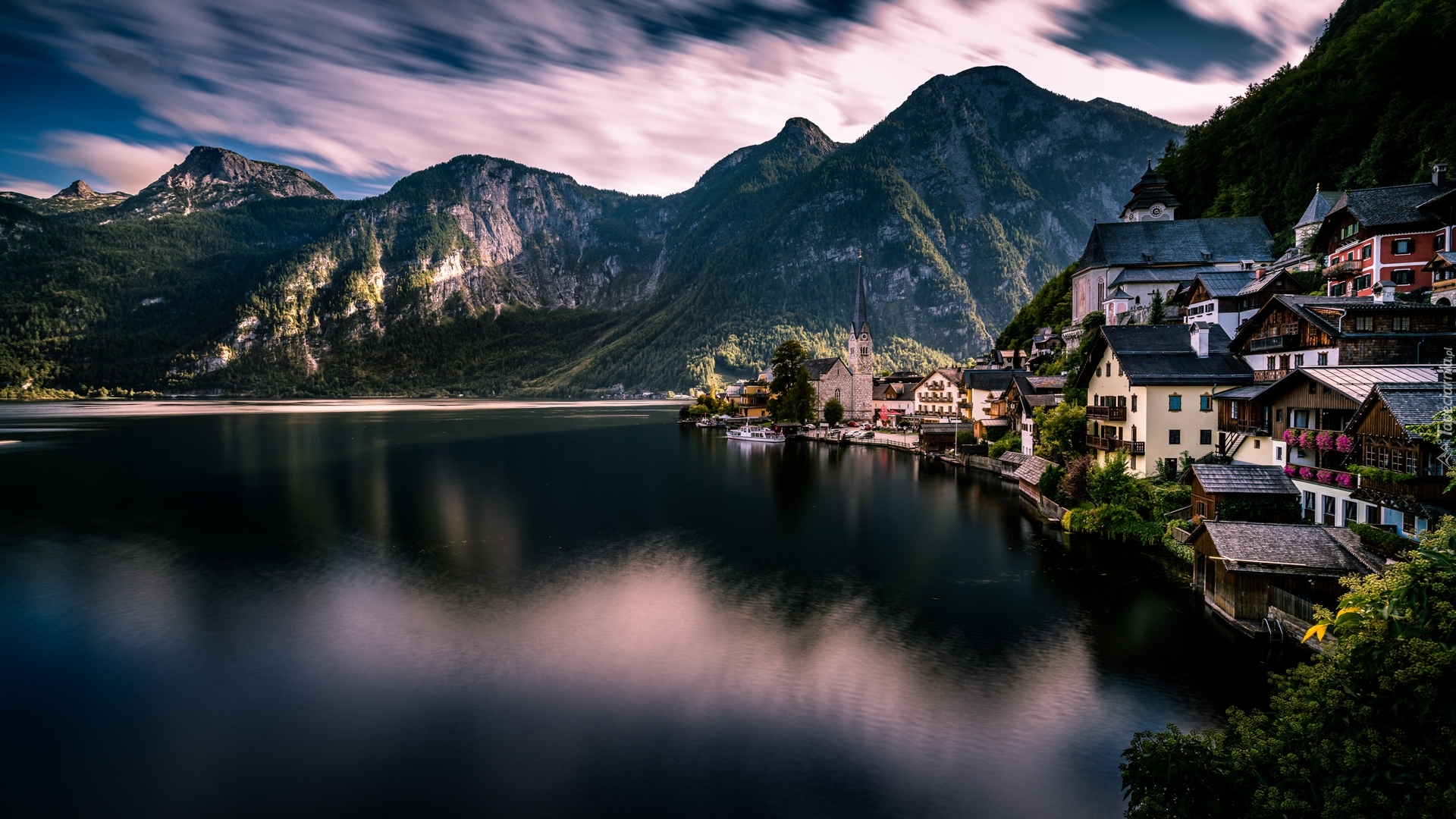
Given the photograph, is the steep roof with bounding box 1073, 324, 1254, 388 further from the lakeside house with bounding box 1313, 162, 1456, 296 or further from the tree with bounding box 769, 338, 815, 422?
the tree with bounding box 769, 338, 815, 422

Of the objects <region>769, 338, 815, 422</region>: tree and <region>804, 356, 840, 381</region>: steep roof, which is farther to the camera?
<region>804, 356, 840, 381</region>: steep roof

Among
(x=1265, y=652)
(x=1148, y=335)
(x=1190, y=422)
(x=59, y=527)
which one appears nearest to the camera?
(x=1265, y=652)

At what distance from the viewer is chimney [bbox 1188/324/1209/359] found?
3638 centimetres

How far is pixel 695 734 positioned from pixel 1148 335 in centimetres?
3475

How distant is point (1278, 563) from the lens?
21516 millimetres

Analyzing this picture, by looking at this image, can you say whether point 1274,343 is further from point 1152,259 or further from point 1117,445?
point 1152,259

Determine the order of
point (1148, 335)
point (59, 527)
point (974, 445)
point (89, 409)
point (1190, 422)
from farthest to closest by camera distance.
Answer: point (89, 409) < point (974, 445) < point (59, 527) < point (1148, 335) < point (1190, 422)

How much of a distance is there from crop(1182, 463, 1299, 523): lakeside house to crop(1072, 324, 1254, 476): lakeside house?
750cm

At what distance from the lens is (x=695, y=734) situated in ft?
58.6

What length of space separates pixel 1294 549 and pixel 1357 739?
15.2 metres

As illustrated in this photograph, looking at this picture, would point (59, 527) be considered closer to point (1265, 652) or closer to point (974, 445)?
point (1265, 652)

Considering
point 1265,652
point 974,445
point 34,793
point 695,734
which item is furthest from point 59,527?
point 974,445

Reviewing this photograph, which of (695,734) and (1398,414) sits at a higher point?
(1398,414)

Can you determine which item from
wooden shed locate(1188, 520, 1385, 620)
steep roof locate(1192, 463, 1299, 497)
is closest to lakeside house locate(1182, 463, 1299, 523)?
steep roof locate(1192, 463, 1299, 497)
